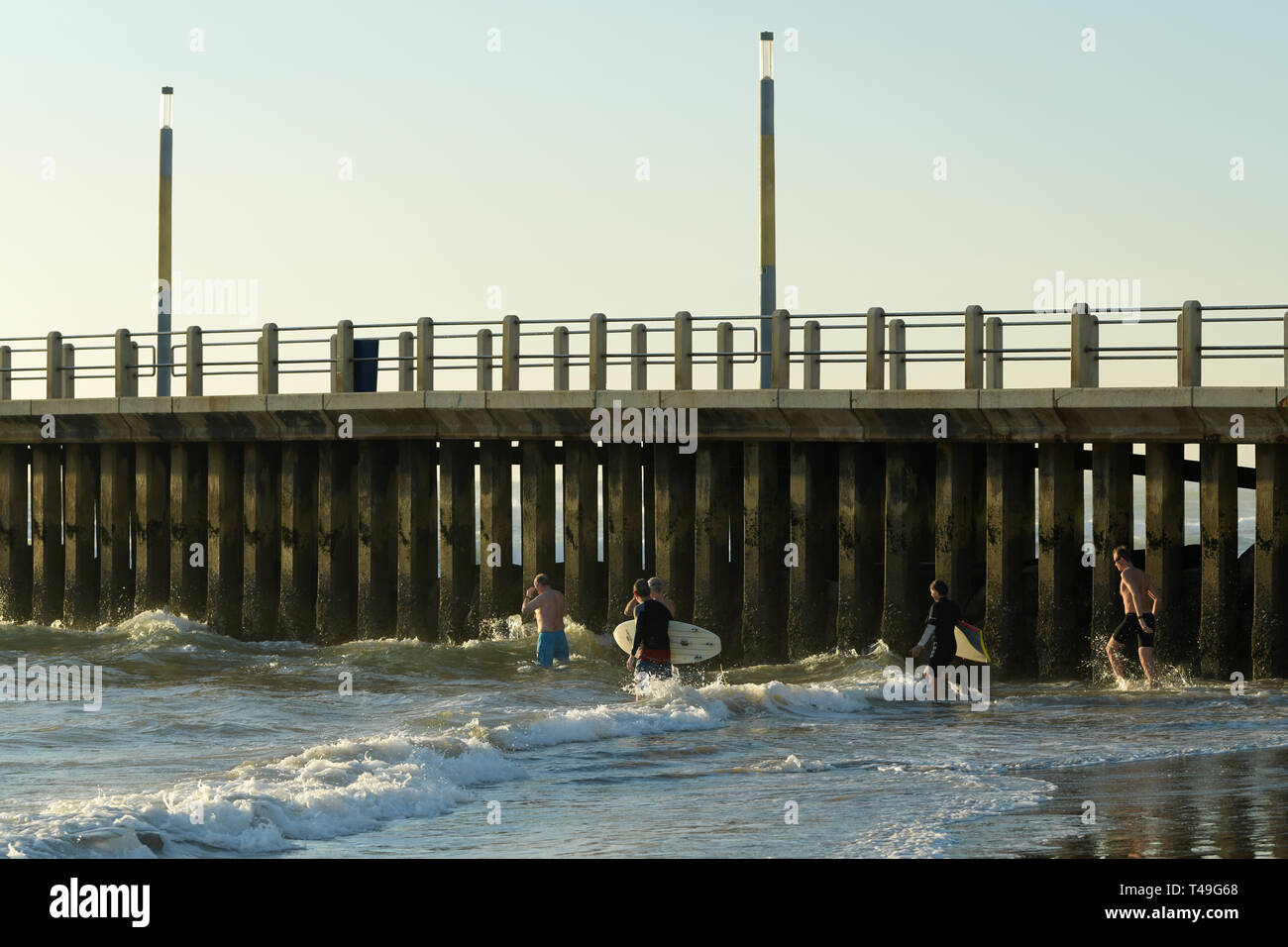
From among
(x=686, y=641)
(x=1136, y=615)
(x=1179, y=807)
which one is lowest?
(x=1179, y=807)

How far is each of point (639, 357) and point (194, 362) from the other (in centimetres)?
812

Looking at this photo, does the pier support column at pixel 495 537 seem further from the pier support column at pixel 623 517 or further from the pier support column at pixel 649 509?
the pier support column at pixel 649 509

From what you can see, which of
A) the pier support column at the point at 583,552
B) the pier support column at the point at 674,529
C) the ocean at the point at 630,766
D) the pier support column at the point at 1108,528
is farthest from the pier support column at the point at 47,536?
the pier support column at the point at 1108,528

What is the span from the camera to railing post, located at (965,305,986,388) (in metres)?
21.4

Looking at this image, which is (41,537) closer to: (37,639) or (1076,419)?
(37,639)

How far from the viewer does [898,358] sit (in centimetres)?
2211

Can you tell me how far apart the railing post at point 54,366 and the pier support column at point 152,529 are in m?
2.87

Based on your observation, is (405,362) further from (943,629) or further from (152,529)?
(943,629)

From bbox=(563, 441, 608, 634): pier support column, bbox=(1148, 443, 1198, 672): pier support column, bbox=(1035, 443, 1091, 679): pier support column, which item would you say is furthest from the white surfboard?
bbox=(1148, 443, 1198, 672): pier support column

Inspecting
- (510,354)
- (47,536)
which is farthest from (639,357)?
(47,536)

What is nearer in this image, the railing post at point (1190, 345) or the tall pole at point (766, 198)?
the railing post at point (1190, 345)

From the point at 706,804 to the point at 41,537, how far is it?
19.2m

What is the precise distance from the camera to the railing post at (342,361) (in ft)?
84.2
